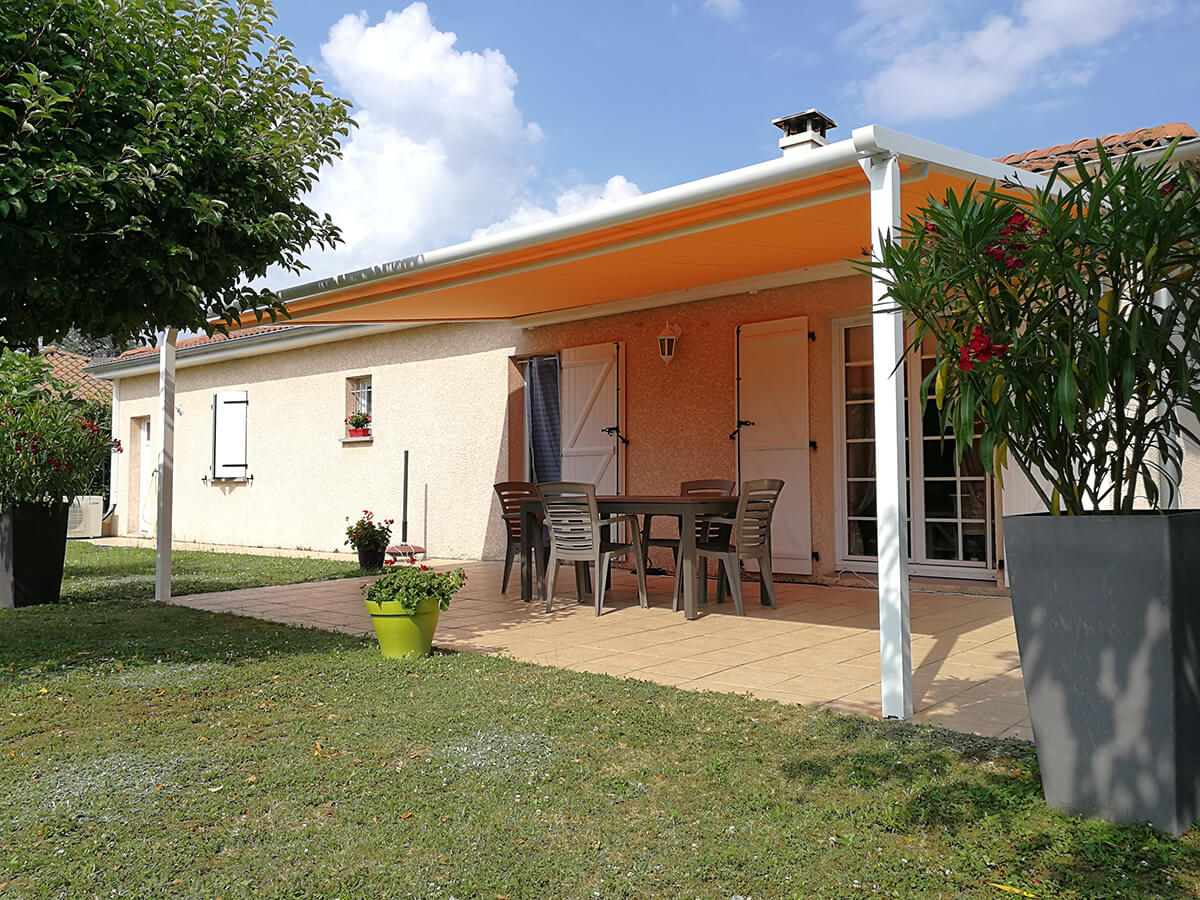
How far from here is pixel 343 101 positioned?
17.9 feet

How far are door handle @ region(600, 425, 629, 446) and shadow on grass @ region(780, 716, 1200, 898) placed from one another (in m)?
5.57

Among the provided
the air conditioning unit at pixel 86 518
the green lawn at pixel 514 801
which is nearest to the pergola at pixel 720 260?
the green lawn at pixel 514 801

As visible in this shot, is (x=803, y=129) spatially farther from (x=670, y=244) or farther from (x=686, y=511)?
(x=686, y=511)

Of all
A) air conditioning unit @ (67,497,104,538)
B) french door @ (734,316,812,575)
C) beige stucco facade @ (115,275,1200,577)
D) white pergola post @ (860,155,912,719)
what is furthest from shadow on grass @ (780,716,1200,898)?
air conditioning unit @ (67,497,104,538)

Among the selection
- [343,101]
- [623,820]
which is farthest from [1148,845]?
[343,101]

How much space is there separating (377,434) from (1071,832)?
32.4 ft

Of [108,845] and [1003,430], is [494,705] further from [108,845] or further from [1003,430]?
[1003,430]

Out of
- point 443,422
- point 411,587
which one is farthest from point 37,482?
point 443,422

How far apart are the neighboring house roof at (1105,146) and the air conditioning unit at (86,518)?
1381cm

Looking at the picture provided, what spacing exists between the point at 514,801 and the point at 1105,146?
5608mm

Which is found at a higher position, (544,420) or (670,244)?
(670,244)

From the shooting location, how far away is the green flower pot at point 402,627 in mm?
4586

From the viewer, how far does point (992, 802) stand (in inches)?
101

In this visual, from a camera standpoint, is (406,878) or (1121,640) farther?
(1121,640)
